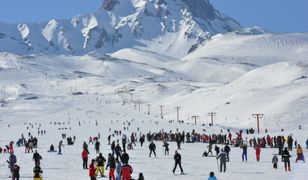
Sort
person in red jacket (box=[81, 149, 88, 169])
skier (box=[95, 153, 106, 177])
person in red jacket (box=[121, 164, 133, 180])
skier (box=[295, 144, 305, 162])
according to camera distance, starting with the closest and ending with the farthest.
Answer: person in red jacket (box=[121, 164, 133, 180]), skier (box=[95, 153, 106, 177]), person in red jacket (box=[81, 149, 88, 169]), skier (box=[295, 144, 305, 162])

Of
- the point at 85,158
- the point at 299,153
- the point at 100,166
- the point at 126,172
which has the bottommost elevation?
the point at 126,172

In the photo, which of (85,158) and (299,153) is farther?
(299,153)

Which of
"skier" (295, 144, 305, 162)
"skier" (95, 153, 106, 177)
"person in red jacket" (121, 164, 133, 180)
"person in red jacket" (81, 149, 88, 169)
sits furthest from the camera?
"skier" (295, 144, 305, 162)

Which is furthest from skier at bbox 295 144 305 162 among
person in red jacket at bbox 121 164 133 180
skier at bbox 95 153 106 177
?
person in red jacket at bbox 121 164 133 180

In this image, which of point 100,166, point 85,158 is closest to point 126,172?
point 100,166

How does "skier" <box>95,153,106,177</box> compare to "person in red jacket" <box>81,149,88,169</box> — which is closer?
"skier" <box>95,153,106,177</box>

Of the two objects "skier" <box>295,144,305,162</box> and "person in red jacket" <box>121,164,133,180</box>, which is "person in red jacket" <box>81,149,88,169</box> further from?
"skier" <box>295,144,305,162</box>

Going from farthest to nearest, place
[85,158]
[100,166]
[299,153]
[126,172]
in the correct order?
1. [299,153]
2. [85,158]
3. [100,166]
4. [126,172]

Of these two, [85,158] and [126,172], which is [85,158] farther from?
[126,172]

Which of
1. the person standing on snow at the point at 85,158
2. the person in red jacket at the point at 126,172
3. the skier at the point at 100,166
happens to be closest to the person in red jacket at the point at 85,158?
the person standing on snow at the point at 85,158

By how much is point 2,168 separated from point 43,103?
15379 cm

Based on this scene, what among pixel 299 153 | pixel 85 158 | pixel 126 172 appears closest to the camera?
pixel 126 172

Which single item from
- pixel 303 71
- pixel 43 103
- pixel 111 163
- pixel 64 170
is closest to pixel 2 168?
pixel 64 170

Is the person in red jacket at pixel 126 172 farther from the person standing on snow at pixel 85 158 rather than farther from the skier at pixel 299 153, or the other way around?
the skier at pixel 299 153
